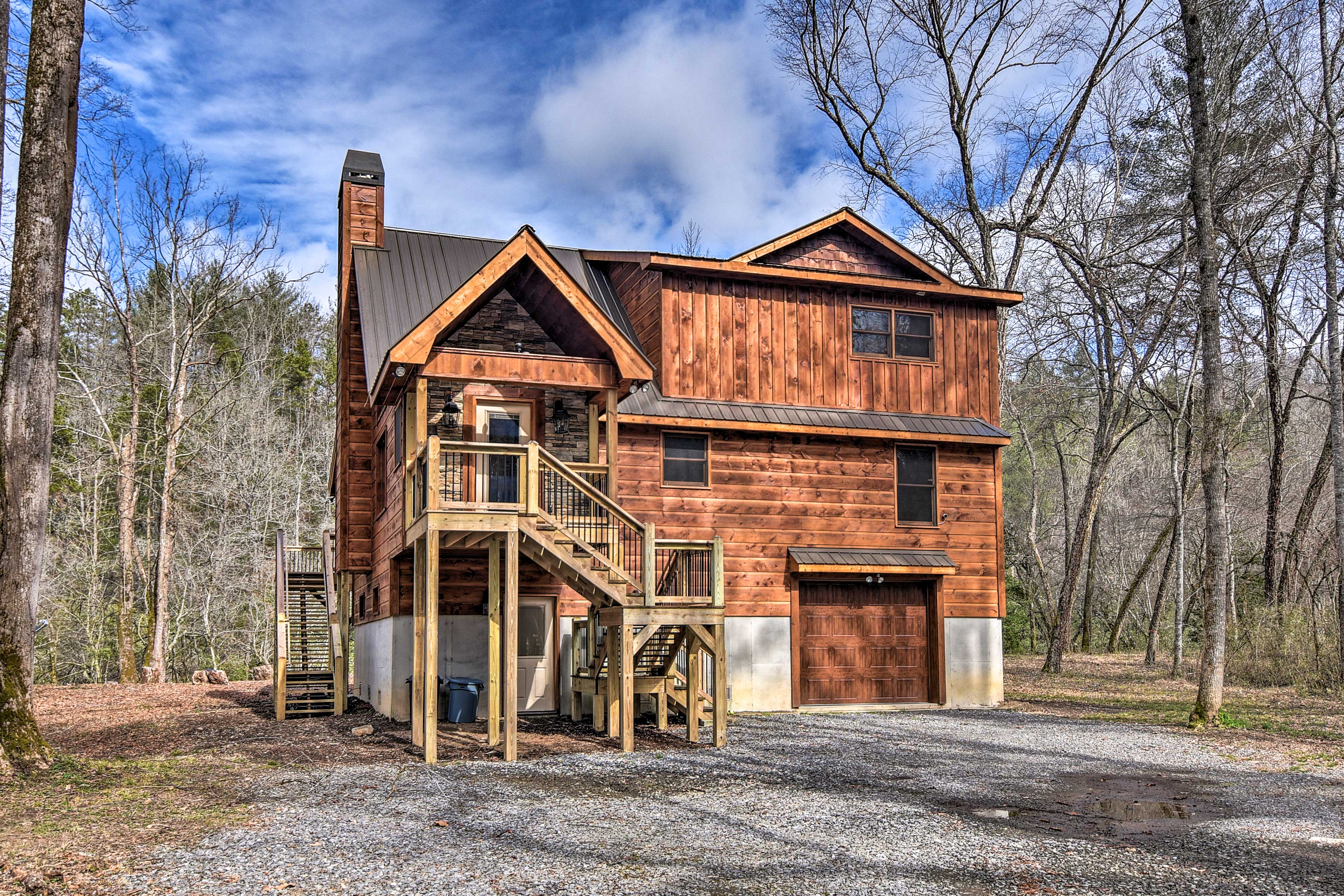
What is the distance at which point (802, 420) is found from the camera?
742 inches

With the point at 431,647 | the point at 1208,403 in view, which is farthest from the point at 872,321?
the point at 431,647

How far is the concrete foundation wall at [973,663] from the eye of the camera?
19312 mm

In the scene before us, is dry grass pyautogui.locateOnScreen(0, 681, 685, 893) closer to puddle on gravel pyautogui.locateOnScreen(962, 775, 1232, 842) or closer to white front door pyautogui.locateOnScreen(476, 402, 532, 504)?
white front door pyautogui.locateOnScreen(476, 402, 532, 504)

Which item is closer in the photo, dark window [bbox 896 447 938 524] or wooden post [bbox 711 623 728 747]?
wooden post [bbox 711 623 728 747]

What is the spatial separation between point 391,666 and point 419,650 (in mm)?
3856

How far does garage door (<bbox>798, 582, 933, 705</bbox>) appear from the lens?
1862cm

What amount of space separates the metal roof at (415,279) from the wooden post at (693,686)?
5046 mm

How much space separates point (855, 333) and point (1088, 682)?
1093 centimetres

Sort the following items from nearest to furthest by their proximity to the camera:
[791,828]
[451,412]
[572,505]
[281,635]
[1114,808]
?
[791,828] < [1114,808] < [572,505] < [451,412] < [281,635]

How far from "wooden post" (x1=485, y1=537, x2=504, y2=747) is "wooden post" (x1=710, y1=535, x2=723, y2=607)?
2.84 metres

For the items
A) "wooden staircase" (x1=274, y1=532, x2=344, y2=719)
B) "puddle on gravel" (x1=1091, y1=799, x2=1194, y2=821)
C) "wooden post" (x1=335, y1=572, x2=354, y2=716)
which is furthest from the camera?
"wooden post" (x1=335, y1=572, x2=354, y2=716)

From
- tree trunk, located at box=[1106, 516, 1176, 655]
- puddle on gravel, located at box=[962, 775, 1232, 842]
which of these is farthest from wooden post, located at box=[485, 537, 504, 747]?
tree trunk, located at box=[1106, 516, 1176, 655]

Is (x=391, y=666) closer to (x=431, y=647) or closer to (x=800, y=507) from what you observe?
(x=431, y=647)

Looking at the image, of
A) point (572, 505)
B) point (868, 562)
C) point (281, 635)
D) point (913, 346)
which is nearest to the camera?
point (572, 505)
